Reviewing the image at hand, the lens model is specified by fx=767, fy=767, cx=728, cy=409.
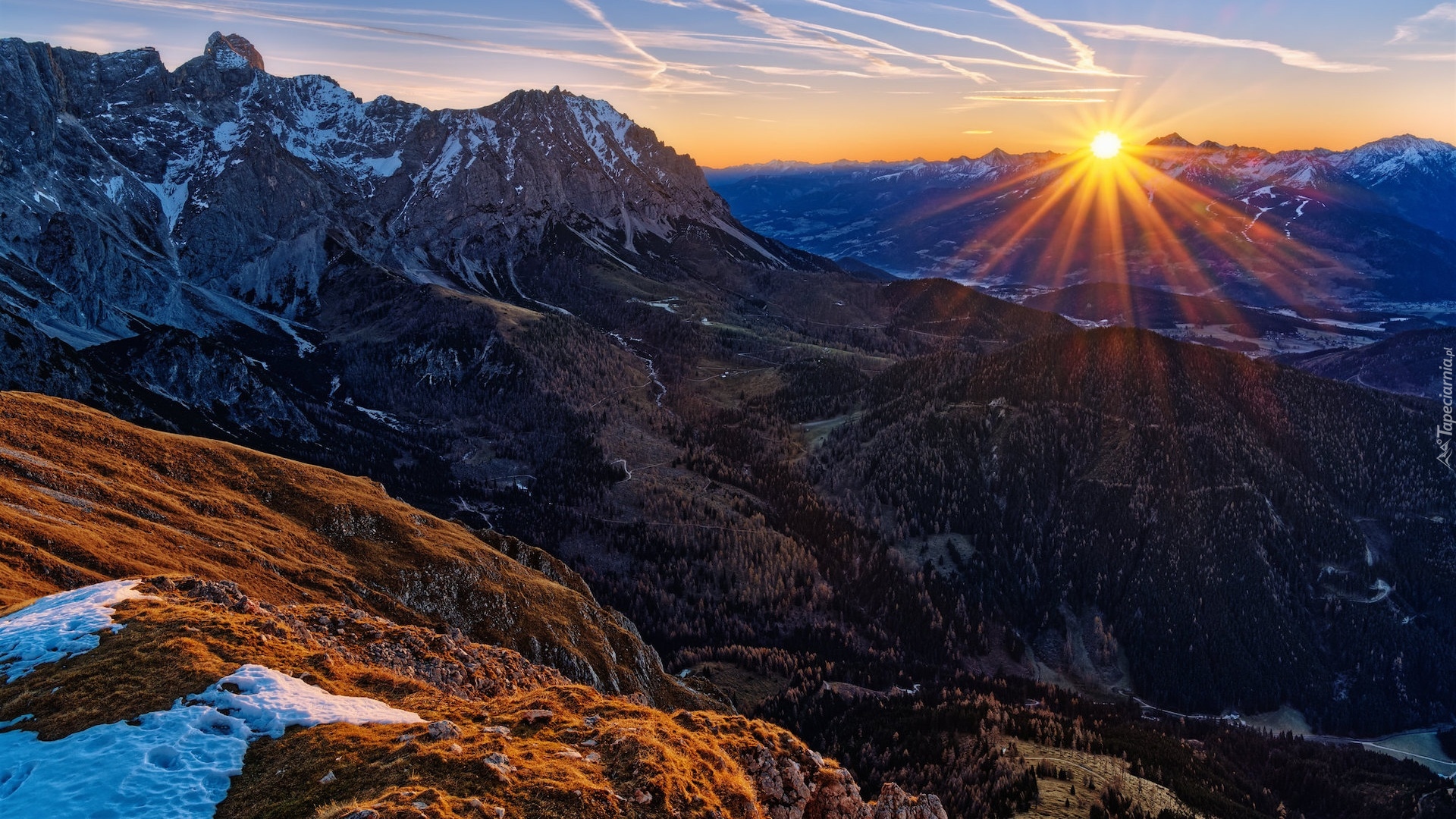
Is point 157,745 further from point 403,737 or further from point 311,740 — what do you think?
point 403,737

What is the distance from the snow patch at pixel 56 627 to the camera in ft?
135

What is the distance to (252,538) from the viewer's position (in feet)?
260

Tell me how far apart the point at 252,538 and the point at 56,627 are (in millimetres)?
36632

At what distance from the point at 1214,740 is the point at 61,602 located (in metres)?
174

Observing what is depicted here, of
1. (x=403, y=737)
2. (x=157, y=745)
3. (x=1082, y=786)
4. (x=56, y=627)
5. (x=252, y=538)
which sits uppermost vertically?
(x=157, y=745)

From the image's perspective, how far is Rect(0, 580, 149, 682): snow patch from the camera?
41156 mm

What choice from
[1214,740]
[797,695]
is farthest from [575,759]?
[1214,740]

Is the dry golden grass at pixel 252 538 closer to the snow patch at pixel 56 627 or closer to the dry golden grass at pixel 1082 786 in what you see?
the snow patch at pixel 56 627

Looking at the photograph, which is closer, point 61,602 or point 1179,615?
point 61,602

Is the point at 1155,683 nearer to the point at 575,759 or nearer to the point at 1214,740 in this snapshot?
the point at 1214,740

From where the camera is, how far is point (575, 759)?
34.3m

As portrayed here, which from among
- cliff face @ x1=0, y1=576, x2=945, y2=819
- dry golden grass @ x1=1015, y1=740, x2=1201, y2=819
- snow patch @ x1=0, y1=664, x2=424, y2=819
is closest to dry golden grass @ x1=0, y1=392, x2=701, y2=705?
cliff face @ x1=0, y1=576, x2=945, y2=819

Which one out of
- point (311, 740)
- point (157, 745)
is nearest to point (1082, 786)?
point (311, 740)

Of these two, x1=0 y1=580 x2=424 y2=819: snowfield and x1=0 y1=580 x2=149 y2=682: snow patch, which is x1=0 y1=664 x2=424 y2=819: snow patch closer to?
x1=0 y1=580 x2=424 y2=819: snowfield
